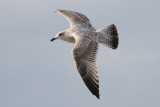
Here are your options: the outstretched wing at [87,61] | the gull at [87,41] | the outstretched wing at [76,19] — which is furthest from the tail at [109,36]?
the outstretched wing at [76,19]

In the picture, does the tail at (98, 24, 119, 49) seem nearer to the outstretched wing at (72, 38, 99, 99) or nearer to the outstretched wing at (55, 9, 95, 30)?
the outstretched wing at (72, 38, 99, 99)

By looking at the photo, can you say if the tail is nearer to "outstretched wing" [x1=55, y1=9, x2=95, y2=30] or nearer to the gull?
the gull

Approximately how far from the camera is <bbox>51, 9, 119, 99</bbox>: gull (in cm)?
1580

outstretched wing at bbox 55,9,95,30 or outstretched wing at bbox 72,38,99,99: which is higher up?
outstretched wing at bbox 55,9,95,30

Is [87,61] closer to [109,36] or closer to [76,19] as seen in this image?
[109,36]

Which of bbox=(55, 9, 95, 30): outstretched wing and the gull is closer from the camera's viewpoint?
the gull

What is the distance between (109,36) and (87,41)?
3.18ft

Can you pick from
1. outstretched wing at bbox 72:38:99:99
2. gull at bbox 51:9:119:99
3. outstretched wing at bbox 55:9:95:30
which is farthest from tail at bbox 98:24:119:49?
outstretched wing at bbox 55:9:95:30

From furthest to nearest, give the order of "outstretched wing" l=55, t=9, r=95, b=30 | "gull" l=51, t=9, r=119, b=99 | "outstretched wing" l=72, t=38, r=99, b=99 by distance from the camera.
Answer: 1. "outstretched wing" l=55, t=9, r=95, b=30
2. "gull" l=51, t=9, r=119, b=99
3. "outstretched wing" l=72, t=38, r=99, b=99

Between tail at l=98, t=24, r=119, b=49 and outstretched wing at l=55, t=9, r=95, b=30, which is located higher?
outstretched wing at l=55, t=9, r=95, b=30

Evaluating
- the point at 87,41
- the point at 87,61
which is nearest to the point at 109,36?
the point at 87,41

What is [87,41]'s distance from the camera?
16.8m

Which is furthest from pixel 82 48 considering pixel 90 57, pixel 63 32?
pixel 63 32

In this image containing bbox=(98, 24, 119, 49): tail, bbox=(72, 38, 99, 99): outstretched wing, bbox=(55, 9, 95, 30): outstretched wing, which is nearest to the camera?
bbox=(72, 38, 99, 99): outstretched wing
